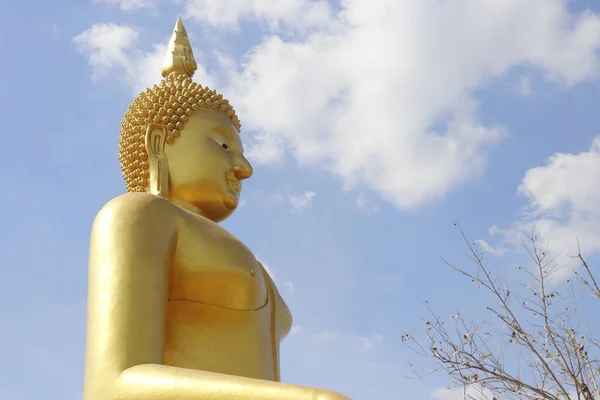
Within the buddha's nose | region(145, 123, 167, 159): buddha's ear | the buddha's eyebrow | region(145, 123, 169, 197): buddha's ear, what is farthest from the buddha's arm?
the buddha's eyebrow

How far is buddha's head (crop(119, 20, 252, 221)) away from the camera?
514 cm

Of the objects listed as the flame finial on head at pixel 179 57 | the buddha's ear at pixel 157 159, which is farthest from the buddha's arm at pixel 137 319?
the flame finial on head at pixel 179 57

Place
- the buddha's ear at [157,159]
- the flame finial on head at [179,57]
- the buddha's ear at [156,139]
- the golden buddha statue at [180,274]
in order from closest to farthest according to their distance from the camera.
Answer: the golden buddha statue at [180,274], the buddha's ear at [157,159], the buddha's ear at [156,139], the flame finial on head at [179,57]

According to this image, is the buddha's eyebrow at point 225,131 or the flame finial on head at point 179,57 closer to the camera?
the buddha's eyebrow at point 225,131

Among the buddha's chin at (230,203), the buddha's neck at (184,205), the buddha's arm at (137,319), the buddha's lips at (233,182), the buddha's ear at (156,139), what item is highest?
the buddha's ear at (156,139)

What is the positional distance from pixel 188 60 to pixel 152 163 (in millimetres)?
1164

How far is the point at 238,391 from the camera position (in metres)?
3.29

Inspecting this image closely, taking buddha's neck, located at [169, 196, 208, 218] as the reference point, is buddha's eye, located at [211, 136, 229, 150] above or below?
above

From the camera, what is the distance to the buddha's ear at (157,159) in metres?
5.06

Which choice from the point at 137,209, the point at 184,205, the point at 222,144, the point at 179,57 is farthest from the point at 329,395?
the point at 179,57

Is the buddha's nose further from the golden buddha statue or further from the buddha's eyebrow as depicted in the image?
the buddha's eyebrow

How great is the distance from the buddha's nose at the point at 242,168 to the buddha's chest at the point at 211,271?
2.26ft

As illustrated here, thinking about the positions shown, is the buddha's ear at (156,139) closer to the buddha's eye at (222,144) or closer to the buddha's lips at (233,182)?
the buddha's eye at (222,144)

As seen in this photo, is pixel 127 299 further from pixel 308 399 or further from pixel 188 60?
pixel 188 60
